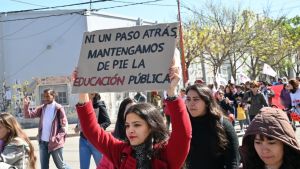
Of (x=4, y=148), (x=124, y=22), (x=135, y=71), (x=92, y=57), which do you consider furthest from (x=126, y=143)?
(x=124, y=22)

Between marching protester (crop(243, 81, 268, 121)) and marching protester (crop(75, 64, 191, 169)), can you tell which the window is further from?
marching protester (crop(75, 64, 191, 169))

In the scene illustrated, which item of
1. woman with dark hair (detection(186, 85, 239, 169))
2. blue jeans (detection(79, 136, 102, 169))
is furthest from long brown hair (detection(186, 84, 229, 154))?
blue jeans (detection(79, 136, 102, 169))

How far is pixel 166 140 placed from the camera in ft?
10.6

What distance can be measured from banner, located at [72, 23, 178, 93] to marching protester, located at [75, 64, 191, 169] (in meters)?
0.19

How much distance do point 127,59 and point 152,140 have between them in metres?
0.70

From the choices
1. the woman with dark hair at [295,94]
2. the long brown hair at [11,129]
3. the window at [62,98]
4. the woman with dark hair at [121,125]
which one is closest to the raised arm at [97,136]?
the woman with dark hair at [121,125]

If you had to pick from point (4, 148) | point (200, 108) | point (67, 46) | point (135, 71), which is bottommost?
point (4, 148)

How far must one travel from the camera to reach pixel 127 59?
3.58 metres

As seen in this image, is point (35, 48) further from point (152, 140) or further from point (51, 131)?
point (152, 140)

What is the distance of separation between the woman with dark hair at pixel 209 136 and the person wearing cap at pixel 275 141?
1.30 meters

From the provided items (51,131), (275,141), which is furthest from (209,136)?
(51,131)

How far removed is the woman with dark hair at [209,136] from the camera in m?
3.98

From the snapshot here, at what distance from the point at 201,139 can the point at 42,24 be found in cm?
2694

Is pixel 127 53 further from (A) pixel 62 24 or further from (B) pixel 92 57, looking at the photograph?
(A) pixel 62 24
